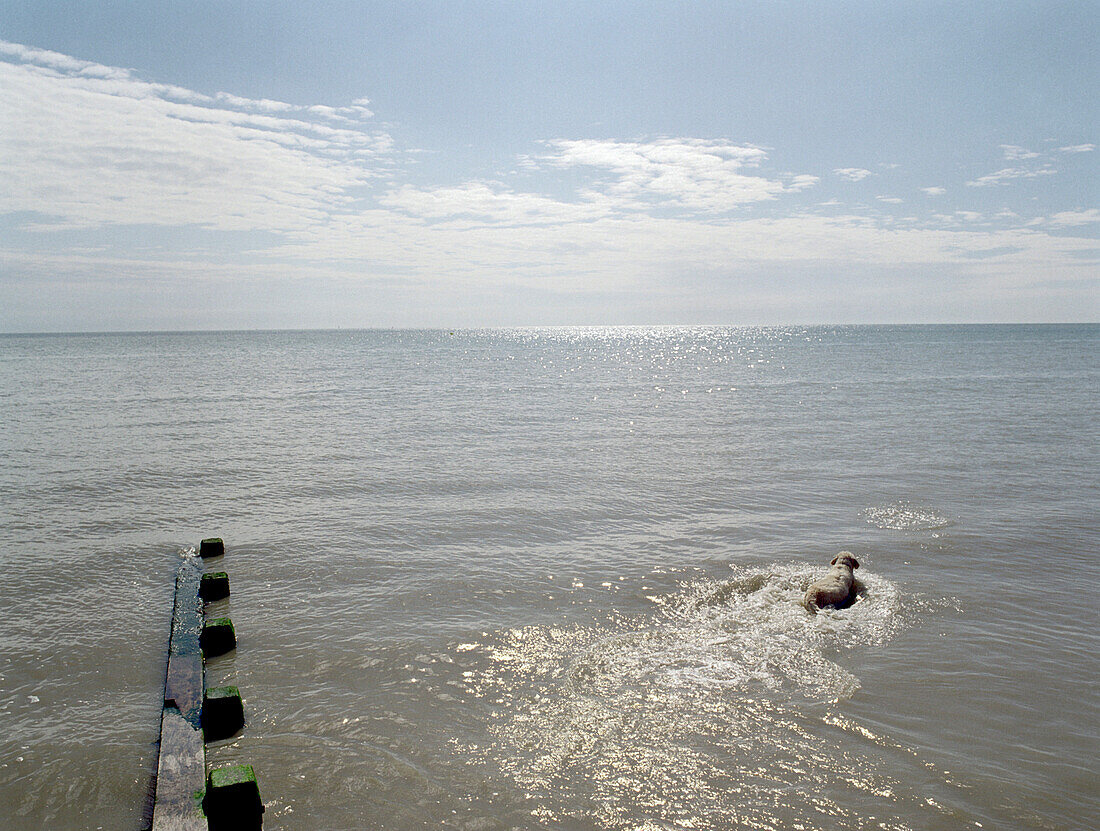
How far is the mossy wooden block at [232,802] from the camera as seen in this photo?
4531mm

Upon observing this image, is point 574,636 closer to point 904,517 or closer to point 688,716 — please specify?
point 688,716

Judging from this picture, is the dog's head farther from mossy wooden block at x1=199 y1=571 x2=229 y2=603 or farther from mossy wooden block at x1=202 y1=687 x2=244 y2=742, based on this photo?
mossy wooden block at x1=199 y1=571 x2=229 y2=603

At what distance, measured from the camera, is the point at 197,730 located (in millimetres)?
5660

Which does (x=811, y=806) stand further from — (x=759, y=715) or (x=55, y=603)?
(x=55, y=603)

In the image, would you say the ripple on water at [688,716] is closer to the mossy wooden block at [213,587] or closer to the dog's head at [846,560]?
the dog's head at [846,560]

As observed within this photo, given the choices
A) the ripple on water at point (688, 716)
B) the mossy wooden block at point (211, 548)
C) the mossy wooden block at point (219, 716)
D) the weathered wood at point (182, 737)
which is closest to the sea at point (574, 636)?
the ripple on water at point (688, 716)

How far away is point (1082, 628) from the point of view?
796 cm

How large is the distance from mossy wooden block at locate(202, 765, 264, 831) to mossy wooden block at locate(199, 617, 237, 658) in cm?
292

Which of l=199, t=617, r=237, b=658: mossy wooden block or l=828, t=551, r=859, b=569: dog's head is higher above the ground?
l=828, t=551, r=859, b=569: dog's head

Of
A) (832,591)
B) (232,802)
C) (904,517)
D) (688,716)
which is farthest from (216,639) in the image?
(904,517)

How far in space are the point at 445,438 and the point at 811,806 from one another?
59.7 feet

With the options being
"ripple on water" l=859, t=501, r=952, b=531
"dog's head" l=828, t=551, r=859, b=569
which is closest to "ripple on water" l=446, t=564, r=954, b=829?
"dog's head" l=828, t=551, r=859, b=569

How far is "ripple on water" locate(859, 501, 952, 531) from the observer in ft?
39.8

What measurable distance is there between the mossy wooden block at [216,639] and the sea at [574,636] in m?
0.11
